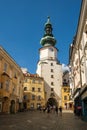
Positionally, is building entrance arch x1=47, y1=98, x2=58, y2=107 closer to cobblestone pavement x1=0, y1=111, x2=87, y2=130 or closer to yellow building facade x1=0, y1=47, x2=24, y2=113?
yellow building facade x1=0, y1=47, x2=24, y2=113

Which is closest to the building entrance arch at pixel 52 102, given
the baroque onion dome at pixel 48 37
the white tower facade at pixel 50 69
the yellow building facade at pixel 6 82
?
the white tower facade at pixel 50 69

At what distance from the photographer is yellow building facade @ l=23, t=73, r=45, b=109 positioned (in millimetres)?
68250

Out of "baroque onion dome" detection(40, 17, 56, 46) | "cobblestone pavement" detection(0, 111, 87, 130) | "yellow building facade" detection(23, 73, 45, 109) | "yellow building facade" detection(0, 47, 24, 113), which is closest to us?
"cobblestone pavement" detection(0, 111, 87, 130)

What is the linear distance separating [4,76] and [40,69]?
47.0 meters

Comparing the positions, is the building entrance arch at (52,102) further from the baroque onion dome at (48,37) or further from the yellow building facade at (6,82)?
the yellow building facade at (6,82)

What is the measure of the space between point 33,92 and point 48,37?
98.3ft

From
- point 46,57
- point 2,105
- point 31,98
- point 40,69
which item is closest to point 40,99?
point 31,98

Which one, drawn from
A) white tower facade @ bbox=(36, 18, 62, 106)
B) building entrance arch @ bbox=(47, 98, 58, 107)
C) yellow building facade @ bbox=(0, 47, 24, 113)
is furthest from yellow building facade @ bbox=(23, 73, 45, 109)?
yellow building facade @ bbox=(0, 47, 24, 113)

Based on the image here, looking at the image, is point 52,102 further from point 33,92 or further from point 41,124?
point 41,124

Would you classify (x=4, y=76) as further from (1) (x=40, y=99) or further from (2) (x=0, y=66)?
(1) (x=40, y=99)

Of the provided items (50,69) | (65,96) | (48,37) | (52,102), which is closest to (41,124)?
(65,96)

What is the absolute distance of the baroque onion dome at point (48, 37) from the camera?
85625mm

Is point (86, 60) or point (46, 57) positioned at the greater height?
point (46, 57)

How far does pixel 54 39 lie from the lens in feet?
287
